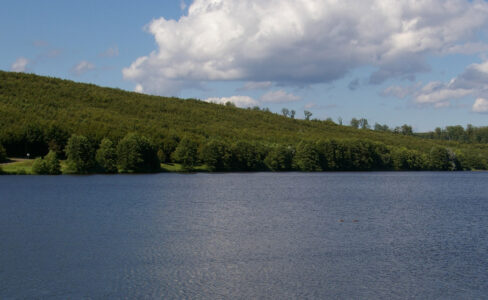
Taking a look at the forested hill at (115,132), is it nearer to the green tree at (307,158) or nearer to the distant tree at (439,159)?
the green tree at (307,158)

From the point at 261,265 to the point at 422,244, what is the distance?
14.5 metres

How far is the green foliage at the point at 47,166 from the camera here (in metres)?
114

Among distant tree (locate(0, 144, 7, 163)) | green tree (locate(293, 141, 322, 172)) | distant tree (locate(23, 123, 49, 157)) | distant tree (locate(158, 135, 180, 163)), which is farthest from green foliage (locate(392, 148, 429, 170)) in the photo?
distant tree (locate(0, 144, 7, 163))

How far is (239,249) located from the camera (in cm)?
3494

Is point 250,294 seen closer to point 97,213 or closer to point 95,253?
point 95,253

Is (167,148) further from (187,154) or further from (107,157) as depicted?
(107,157)

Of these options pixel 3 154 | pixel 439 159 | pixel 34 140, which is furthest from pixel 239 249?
pixel 439 159

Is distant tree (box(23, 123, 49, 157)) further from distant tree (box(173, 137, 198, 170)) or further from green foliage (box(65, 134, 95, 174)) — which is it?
distant tree (box(173, 137, 198, 170))

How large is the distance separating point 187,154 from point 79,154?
31.1 meters

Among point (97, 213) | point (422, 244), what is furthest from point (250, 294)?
point (97, 213)

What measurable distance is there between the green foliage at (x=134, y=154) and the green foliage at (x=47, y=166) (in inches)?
598

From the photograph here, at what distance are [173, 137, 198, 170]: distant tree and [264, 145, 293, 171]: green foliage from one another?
25.7m

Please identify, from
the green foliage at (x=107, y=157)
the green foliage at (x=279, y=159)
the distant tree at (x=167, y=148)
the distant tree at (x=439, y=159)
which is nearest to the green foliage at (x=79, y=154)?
the green foliage at (x=107, y=157)

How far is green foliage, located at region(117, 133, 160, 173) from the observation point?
12531 centimetres
